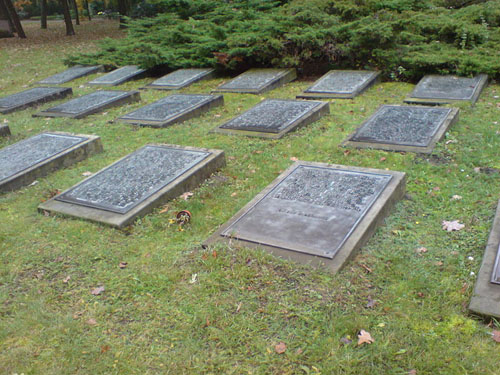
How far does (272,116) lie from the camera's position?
6496 millimetres

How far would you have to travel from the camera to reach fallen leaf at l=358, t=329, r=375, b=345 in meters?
2.63

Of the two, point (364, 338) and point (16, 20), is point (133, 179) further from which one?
point (16, 20)

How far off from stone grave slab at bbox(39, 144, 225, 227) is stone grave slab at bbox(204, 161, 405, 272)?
0.92 m

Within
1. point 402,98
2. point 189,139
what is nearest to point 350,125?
point 402,98

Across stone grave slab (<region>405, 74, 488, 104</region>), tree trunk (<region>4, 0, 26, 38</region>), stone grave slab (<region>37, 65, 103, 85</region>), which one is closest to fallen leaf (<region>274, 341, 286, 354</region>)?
stone grave slab (<region>405, 74, 488, 104</region>)

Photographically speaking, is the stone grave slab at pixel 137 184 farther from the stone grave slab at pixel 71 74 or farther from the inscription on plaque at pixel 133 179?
the stone grave slab at pixel 71 74

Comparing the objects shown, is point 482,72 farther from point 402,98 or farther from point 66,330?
point 66,330

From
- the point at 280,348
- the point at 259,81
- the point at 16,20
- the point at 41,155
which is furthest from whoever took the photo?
the point at 16,20

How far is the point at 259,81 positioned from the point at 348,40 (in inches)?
79.0

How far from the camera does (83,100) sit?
27.4 ft

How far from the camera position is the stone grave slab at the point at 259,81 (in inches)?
332

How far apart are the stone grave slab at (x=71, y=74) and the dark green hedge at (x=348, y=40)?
1.54ft

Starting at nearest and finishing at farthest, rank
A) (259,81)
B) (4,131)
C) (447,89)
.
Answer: (4,131), (447,89), (259,81)

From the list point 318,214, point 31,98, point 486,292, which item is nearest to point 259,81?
point 31,98
